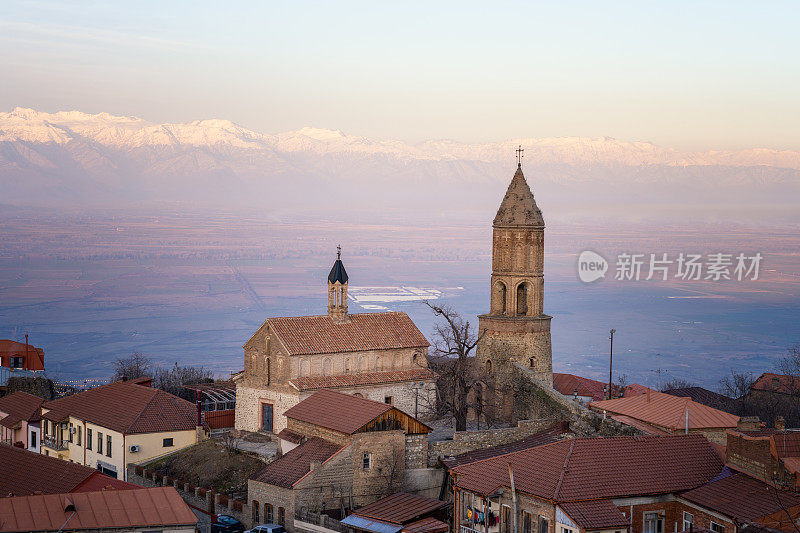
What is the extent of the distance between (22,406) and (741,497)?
44.6m

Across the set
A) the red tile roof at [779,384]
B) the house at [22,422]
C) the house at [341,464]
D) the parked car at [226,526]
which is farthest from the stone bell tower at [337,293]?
the red tile roof at [779,384]

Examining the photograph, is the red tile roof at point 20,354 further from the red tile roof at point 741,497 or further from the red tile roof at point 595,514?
the red tile roof at point 741,497

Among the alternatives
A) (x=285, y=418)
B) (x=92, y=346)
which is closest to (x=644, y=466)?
(x=285, y=418)

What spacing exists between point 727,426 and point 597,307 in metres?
106

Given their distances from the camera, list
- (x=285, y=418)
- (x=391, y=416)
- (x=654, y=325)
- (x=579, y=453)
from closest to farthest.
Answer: (x=579, y=453)
(x=391, y=416)
(x=285, y=418)
(x=654, y=325)

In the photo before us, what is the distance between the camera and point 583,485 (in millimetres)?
38562

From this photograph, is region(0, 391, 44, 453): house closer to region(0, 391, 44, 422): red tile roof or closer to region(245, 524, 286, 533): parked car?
region(0, 391, 44, 422): red tile roof

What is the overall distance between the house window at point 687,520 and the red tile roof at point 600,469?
3.36 ft

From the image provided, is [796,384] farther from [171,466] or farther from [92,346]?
[92,346]

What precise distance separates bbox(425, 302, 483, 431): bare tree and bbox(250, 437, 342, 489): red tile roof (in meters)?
10.6

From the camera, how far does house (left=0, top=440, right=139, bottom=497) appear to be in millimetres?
41969

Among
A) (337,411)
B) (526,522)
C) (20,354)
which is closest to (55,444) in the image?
(337,411)

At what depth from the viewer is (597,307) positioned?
15412 cm

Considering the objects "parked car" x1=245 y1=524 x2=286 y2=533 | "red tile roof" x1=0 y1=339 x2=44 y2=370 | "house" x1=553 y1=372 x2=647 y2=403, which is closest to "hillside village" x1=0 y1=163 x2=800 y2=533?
"parked car" x1=245 y1=524 x2=286 y2=533
